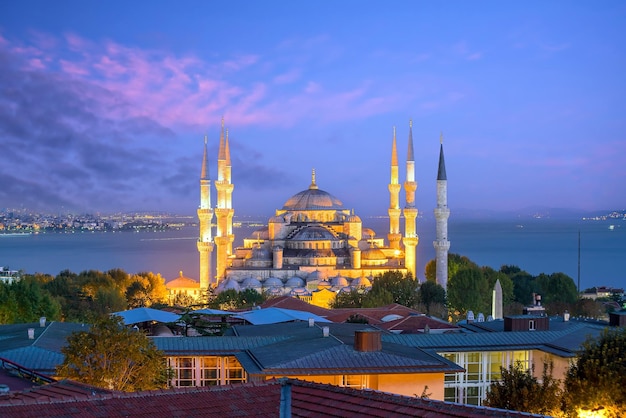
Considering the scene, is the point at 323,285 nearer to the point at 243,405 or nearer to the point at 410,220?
the point at 410,220

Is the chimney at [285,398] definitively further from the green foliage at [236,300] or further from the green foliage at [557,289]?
the green foliage at [557,289]

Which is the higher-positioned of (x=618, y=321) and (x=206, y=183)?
(x=206, y=183)

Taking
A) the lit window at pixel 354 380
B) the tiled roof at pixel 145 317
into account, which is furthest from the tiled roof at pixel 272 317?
the lit window at pixel 354 380

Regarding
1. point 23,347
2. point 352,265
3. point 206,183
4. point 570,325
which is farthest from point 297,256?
point 23,347

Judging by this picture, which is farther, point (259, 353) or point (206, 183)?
point (206, 183)

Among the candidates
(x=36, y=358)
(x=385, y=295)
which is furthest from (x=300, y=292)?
(x=36, y=358)

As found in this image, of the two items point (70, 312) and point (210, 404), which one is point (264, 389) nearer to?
point (210, 404)
